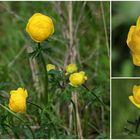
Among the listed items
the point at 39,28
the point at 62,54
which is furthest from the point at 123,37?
the point at 62,54

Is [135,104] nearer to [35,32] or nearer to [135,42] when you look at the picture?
[135,42]

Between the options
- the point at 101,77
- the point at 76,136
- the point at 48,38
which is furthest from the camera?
the point at 101,77

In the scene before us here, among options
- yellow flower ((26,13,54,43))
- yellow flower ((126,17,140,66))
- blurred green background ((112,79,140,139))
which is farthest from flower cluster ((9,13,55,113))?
blurred green background ((112,79,140,139))

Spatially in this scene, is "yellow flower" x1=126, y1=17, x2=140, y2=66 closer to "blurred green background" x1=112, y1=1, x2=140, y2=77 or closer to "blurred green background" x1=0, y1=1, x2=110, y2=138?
"blurred green background" x1=112, y1=1, x2=140, y2=77

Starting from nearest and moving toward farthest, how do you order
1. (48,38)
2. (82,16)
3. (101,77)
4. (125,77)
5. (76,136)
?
(48,38) → (125,77) → (76,136) → (101,77) → (82,16)

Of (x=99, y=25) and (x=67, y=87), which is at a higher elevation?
(x=99, y=25)

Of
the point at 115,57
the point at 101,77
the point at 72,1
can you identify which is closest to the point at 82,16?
the point at 72,1

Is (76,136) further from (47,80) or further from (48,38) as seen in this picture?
(48,38)
